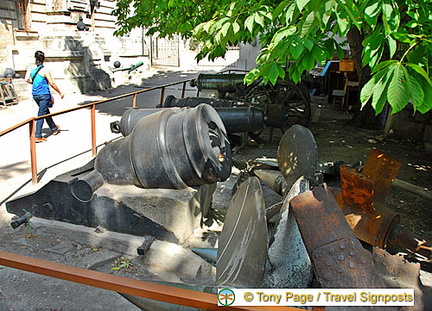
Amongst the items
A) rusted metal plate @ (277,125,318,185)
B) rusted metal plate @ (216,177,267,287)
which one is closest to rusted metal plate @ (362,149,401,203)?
rusted metal plate @ (277,125,318,185)

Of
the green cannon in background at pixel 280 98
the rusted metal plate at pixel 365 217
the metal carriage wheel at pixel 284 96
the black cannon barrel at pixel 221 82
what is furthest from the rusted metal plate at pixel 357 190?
the black cannon barrel at pixel 221 82

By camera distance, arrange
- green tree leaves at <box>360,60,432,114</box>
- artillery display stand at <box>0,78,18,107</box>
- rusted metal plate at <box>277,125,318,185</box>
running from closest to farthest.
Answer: green tree leaves at <box>360,60,432,114</box>, rusted metal plate at <box>277,125,318,185</box>, artillery display stand at <box>0,78,18,107</box>

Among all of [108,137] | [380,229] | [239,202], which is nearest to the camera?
[239,202]

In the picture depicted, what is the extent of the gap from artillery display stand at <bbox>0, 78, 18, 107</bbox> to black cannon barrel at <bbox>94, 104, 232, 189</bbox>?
8.51 metres

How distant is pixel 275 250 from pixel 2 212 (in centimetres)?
320

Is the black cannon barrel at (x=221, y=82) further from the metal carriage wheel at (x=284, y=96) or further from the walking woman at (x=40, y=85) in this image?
the walking woman at (x=40, y=85)

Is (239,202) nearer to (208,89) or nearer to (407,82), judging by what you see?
(407,82)

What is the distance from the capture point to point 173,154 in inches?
131

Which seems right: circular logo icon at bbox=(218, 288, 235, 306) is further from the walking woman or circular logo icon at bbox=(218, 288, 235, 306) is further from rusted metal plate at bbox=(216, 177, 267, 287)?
the walking woman

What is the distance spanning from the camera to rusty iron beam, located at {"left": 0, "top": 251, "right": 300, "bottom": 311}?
1166mm

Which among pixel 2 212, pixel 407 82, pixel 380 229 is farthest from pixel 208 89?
pixel 407 82

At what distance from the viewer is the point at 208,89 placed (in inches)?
390

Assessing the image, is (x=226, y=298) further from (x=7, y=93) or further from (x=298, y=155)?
(x=7, y=93)

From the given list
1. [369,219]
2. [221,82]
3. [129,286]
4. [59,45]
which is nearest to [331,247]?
[129,286]
